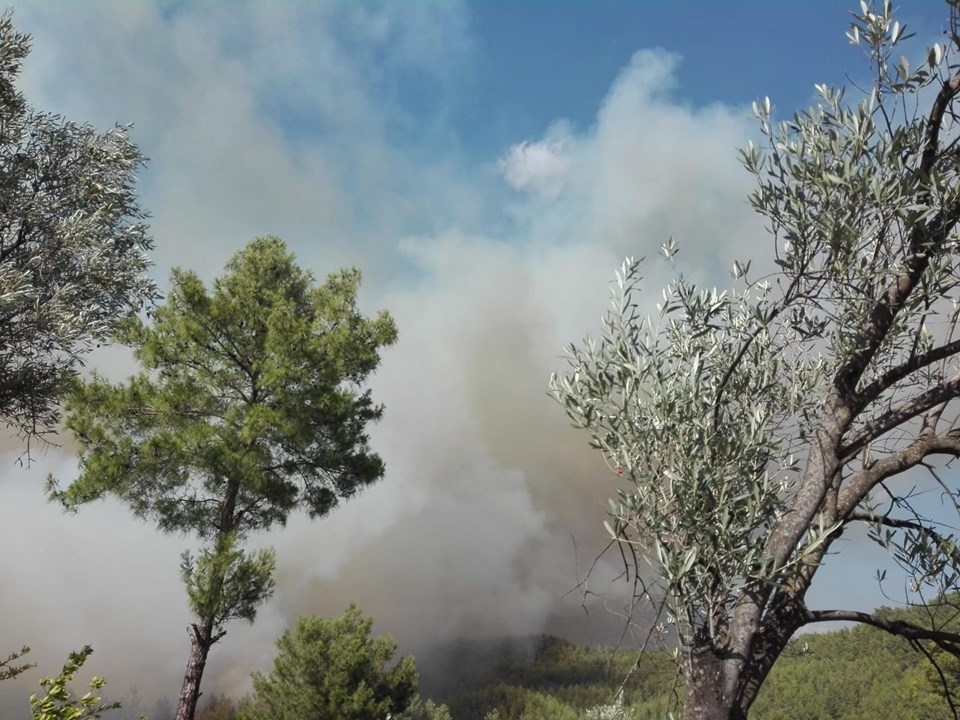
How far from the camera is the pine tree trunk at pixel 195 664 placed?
16.7 m

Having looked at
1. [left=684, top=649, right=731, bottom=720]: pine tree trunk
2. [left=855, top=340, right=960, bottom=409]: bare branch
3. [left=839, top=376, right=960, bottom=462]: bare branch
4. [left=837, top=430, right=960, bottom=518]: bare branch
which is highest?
[left=855, top=340, right=960, bottom=409]: bare branch

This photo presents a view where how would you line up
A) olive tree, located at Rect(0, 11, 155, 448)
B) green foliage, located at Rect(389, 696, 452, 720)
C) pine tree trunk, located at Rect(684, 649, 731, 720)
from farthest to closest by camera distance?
green foliage, located at Rect(389, 696, 452, 720) → olive tree, located at Rect(0, 11, 155, 448) → pine tree trunk, located at Rect(684, 649, 731, 720)

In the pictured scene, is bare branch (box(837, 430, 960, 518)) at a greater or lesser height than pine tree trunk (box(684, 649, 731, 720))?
greater

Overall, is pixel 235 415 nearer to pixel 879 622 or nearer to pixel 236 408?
pixel 236 408

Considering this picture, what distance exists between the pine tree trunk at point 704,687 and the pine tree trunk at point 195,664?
14.8 metres

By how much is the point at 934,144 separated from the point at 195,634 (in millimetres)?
17746

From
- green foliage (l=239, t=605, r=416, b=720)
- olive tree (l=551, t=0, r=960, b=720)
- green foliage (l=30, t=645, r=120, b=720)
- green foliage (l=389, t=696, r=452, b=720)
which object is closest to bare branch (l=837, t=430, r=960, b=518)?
olive tree (l=551, t=0, r=960, b=720)

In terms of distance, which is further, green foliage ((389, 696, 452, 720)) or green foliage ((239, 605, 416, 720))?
green foliage ((389, 696, 452, 720))

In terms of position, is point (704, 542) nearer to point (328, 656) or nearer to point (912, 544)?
point (912, 544)

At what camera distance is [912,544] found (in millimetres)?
6035

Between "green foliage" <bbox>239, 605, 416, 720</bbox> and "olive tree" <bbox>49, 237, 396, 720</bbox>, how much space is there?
857 cm

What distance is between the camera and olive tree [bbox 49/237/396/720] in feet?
56.4

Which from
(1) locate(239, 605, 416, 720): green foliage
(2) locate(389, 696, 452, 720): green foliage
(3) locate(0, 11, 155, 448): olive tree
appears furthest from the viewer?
(2) locate(389, 696, 452, 720): green foliage

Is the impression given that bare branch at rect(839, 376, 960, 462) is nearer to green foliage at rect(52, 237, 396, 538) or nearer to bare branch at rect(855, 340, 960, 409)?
bare branch at rect(855, 340, 960, 409)
